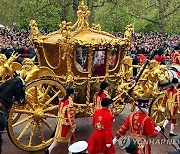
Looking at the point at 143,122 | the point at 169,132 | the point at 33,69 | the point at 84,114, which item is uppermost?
the point at 33,69

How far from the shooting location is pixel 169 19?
103 feet

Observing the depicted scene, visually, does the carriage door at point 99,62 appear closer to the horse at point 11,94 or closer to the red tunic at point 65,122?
the red tunic at point 65,122

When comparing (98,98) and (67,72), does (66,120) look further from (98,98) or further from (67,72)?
(67,72)

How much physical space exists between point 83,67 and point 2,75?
192 centimetres

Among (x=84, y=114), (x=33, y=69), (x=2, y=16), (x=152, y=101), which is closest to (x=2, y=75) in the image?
(x=33, y=69)

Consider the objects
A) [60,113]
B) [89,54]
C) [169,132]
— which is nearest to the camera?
[60,113]

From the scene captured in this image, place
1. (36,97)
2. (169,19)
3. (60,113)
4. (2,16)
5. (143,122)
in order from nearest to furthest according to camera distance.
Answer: (143,122), (60,113), (36,97), (169,19), (2,16)

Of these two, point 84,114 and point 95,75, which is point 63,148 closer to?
point 84,114

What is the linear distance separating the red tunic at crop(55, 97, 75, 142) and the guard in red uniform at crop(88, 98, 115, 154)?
2.29 ft

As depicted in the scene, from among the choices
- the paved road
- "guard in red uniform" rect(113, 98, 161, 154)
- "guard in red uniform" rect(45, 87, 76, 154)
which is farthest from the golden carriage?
"guard in red uniform" rect(113, 98, 161, 154)

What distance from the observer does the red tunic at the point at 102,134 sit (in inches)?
281

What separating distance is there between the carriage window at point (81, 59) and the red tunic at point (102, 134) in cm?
220

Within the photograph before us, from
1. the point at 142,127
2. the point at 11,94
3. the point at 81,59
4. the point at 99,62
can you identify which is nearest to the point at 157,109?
the point at 99,62

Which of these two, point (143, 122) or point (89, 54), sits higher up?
point (89, 54)
